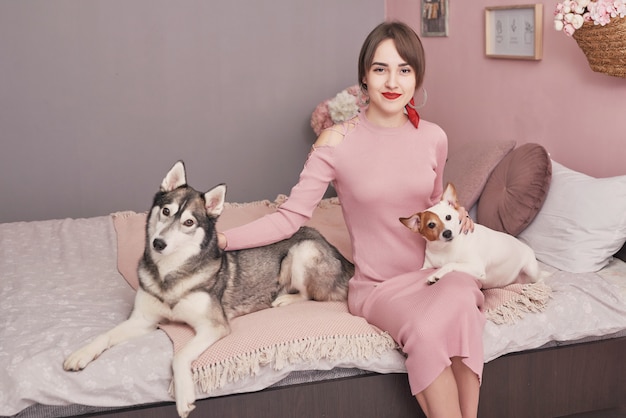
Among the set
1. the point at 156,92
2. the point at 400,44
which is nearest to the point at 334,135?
the point at 400,44

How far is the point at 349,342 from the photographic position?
6.82 ft

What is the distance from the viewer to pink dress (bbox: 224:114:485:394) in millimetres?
2191

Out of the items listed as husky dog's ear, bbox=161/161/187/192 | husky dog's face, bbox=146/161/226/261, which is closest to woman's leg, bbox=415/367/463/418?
husky dog's face, bbox=146/161/226/261

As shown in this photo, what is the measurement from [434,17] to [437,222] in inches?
82.3

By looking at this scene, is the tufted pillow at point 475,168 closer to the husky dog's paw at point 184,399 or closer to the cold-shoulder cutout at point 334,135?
the cold-shoulder cutout at point 334,135

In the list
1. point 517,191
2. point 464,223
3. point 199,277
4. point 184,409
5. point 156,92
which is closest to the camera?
point 184,409

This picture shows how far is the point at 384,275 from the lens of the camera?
231cm

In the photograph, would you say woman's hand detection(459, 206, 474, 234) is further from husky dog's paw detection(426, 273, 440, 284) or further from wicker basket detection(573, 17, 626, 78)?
wicker basket detection(573, 17, 626, 78)

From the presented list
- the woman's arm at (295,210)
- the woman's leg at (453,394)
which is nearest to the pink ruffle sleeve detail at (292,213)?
the woman's arm at (295,210)

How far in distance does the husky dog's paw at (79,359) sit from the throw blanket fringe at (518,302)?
113 cm

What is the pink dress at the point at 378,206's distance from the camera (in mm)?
2191

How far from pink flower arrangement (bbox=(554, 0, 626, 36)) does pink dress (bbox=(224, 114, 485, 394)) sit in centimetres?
63

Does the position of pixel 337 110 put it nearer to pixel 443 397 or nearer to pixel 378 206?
pixel 378 206

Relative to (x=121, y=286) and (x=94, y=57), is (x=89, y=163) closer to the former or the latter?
(x=94, y=57)
